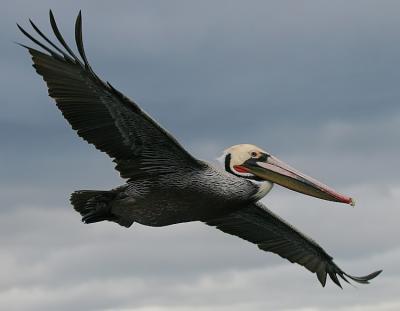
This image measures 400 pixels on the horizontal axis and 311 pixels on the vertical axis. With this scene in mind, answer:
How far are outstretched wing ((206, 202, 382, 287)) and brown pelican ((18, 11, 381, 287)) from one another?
1.57 meters

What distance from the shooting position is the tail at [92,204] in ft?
48.2

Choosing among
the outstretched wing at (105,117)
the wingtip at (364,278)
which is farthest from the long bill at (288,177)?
the wingtip at (364,278)

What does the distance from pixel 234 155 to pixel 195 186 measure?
137 cm

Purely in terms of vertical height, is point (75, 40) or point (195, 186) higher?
point (75, 40)

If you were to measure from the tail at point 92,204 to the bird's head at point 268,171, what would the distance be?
1.99 m

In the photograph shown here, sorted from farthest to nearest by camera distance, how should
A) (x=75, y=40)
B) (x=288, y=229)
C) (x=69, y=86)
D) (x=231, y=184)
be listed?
(x=288, y=229)
(x=231, y=184)
(x=69, y=86)
(x=75, y=40)

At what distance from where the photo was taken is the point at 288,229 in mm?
17047

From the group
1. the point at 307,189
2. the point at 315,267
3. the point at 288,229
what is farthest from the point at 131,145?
the point at 315,267

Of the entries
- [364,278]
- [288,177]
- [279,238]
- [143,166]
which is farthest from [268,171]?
[364,278]

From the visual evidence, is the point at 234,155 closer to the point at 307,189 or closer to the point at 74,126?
the point at 307,189

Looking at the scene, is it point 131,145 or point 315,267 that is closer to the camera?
point 131,145

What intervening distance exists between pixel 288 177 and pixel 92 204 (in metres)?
3.17

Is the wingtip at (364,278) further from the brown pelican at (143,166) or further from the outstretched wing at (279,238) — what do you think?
the brown pelican at (143,166)

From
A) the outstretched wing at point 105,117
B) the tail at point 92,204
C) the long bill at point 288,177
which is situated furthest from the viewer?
the long bill at point 288,177
